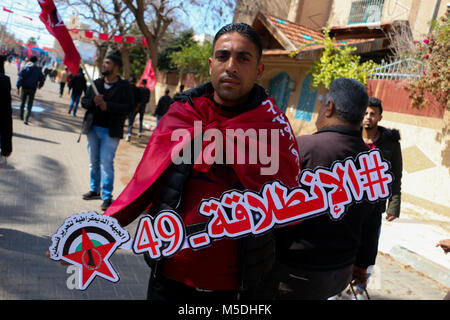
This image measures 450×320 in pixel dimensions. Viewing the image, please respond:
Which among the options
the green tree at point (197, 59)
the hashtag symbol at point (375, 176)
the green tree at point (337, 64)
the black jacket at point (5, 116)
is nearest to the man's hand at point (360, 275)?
the hashtag symbol at point (375, 176)

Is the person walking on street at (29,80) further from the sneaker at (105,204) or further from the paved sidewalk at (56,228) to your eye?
the sneaker at (105,204)

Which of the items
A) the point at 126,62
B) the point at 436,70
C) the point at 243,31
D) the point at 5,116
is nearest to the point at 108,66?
the point at 5,116

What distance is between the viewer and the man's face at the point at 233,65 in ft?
5.53

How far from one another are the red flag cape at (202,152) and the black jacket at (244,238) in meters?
0.05

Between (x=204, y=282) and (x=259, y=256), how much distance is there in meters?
0.27

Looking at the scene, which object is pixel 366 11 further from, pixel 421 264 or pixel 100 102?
pixel 100 102

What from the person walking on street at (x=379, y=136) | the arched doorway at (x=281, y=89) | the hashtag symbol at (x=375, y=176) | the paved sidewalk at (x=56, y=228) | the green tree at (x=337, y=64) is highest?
the green tree at (x=337, y=64)

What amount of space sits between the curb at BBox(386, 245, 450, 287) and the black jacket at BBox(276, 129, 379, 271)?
3468 millimetres

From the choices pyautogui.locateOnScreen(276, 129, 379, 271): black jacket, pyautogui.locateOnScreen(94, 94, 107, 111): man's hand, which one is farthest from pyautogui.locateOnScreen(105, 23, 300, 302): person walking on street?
pyautogui.locateOnScreen(94, 94, 107, 111): man's hand

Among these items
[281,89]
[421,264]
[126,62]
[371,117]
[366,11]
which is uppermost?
[366,11]

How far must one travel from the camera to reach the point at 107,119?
17.3ft

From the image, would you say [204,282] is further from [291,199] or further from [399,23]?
[399,23]

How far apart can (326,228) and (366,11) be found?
16.0 meters
